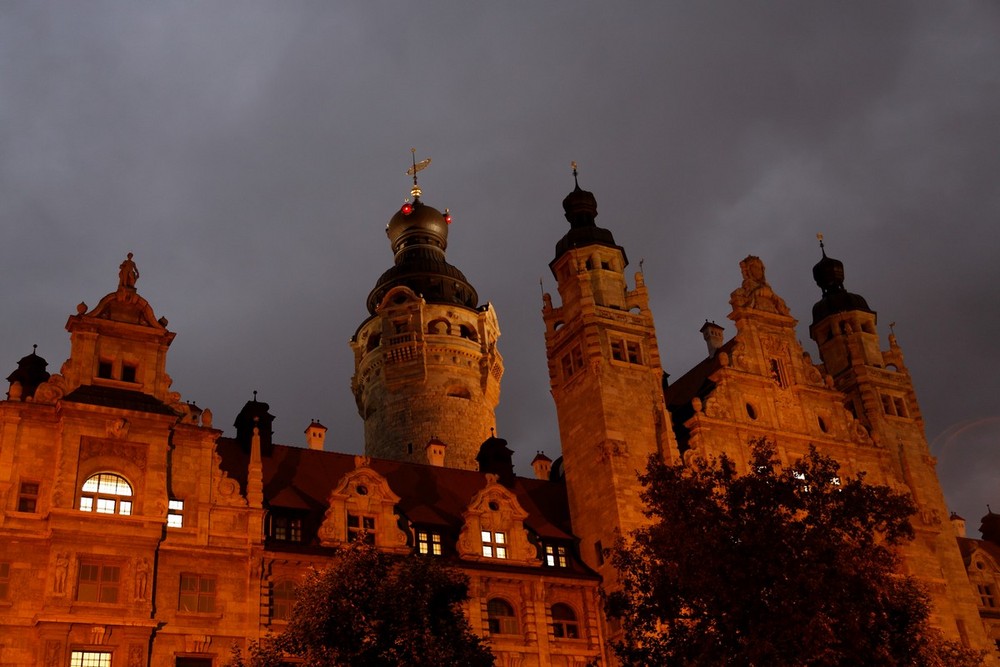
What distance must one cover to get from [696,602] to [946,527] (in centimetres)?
3432

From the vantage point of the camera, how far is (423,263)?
290 feet

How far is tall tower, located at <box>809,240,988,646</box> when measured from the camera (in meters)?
63.0

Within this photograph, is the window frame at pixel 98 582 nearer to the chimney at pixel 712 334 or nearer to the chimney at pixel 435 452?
the chimney at pixel 435 452

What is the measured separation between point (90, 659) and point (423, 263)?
50326 mm

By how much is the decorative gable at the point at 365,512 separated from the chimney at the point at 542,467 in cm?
2088

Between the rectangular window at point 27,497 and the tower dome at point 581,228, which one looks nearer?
the rectangular window at point 27,497

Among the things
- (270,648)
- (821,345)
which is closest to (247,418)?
(270,648)

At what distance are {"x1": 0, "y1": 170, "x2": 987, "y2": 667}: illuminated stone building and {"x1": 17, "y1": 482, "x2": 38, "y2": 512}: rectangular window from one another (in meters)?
Answer: 0.07

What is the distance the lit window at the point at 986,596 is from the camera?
227ft

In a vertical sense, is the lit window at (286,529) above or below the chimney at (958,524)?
below

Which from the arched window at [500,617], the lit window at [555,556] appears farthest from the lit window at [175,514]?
the lit window at [555,556]

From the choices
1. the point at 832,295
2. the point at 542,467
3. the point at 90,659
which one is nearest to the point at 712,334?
the point at 832,295

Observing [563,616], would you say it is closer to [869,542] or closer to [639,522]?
[639,522]

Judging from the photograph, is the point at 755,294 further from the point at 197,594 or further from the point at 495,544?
the point at 197,594
